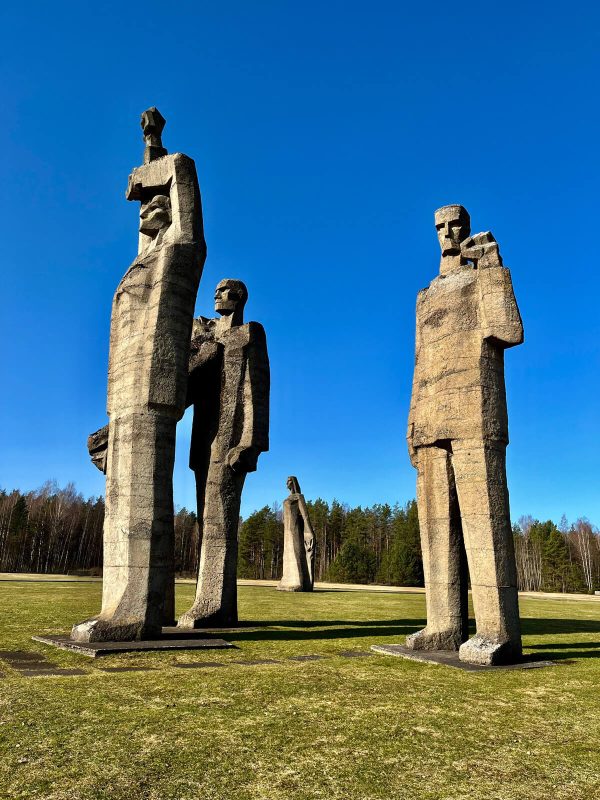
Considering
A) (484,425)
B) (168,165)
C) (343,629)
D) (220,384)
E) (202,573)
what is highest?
(168,165)

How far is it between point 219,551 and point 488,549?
15.9ft

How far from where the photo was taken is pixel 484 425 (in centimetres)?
754

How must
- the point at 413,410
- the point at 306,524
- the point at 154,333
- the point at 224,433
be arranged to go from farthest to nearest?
the point at 306,524 < the point at 224,433 < the point at 413,410 < the point at 154,333

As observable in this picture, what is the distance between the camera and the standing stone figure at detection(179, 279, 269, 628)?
419 inches

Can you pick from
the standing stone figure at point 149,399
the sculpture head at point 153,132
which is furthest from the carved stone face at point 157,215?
the sculpture head at point 153,132

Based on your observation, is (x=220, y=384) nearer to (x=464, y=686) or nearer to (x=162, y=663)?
(x=162, y=663)

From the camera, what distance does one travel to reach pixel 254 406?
1124cm

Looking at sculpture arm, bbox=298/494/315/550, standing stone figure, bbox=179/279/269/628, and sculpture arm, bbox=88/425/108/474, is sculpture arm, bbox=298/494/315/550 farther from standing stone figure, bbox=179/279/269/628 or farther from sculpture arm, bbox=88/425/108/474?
sculpture arm, bbox=88/425/108/474

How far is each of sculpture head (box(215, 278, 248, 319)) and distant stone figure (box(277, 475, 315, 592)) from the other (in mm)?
14029

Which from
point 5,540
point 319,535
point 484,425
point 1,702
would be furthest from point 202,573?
point 319,535

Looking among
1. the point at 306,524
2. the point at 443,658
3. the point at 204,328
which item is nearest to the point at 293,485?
the point at 306,524

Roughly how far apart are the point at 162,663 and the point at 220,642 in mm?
1532

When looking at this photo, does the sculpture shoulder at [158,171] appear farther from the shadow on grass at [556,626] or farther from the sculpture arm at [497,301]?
the shadow on grass at [556,626]

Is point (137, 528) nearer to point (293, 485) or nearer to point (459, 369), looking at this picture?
point (459, 369)
